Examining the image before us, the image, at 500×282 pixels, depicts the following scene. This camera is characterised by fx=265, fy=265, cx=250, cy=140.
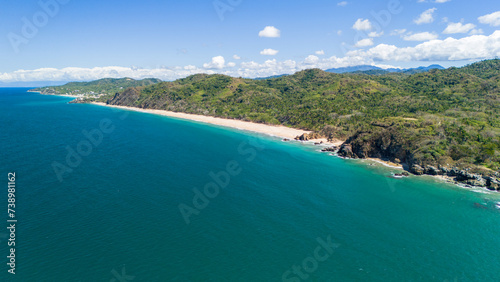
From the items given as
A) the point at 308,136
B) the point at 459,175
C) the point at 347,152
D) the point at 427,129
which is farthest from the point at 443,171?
the point at 308,136

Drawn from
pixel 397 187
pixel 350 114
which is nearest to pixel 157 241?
pixel 397 187

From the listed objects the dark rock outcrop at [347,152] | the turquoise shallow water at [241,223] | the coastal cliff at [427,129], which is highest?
the coastal cliff at [427,129]

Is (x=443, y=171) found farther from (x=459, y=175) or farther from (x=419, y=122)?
(x=419, y=122)

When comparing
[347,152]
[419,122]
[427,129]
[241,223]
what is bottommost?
[241,223]

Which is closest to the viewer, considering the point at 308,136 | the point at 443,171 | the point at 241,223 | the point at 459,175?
the point at 241,223

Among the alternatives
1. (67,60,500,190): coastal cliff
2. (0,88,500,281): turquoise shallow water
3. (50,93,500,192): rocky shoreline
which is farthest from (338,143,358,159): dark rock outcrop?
(0,88,500,281): turquoise shallow water

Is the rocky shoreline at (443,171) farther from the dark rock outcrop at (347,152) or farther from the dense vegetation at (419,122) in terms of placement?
the dense vegetation at (419,122)

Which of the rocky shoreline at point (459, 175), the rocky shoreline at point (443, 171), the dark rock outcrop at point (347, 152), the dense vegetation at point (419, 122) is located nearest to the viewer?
the rocky shoreline at point (459, 175)

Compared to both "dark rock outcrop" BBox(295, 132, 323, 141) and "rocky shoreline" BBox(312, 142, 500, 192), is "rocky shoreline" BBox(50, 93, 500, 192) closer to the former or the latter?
"rocky shoreline" BBox(312, 142, 500, 192)

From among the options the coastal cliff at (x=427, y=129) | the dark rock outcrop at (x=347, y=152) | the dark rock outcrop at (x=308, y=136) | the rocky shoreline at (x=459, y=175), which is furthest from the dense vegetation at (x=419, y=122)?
the dark rock outcrop at (x=308, y=136)
